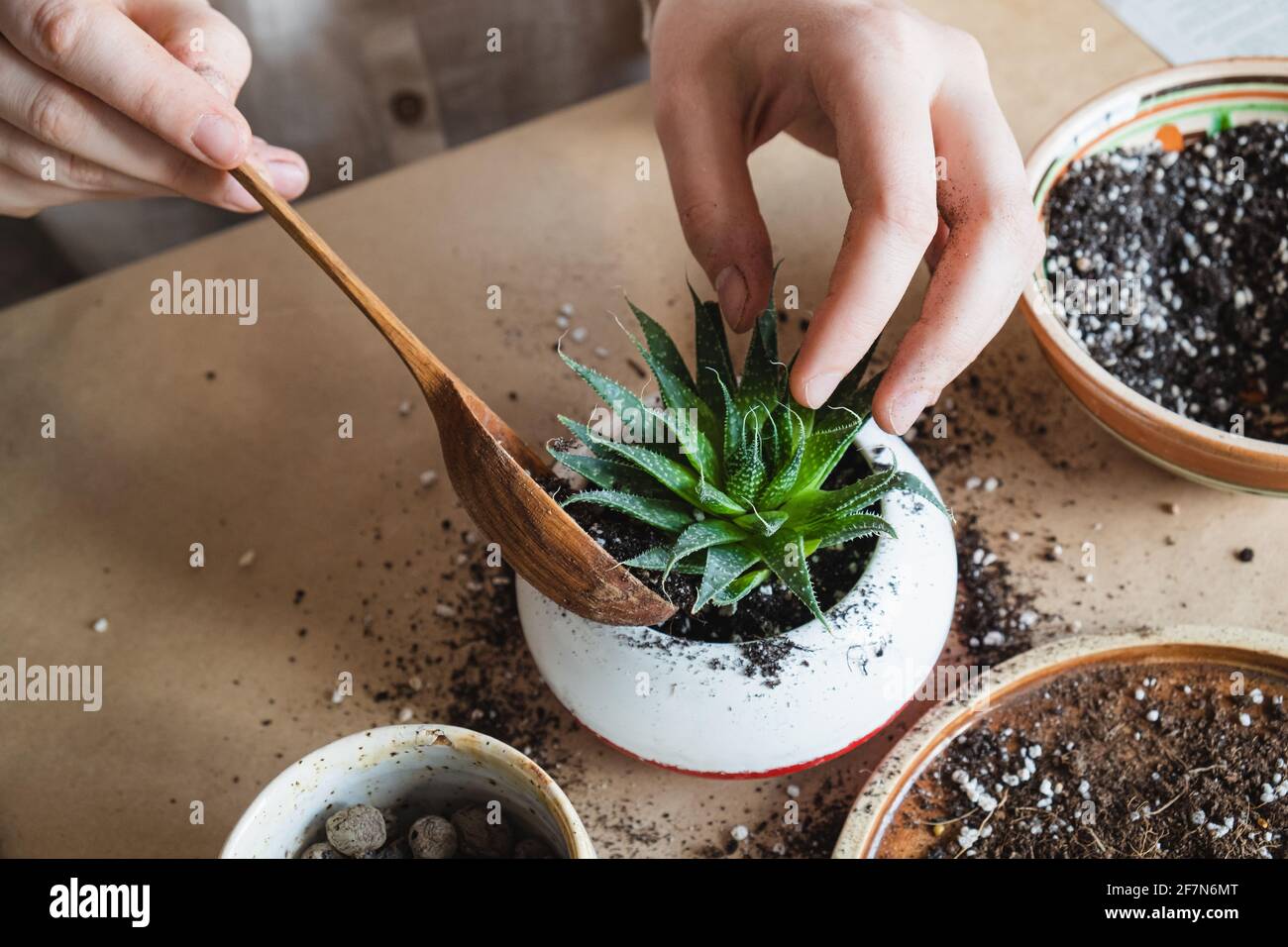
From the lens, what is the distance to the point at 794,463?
2.55 feet

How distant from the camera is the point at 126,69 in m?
0.83

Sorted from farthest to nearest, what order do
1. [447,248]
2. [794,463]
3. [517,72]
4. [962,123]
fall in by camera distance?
[517,72] < [447,248] < [962,123] < [794,463]

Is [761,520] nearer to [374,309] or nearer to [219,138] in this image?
[374,309]

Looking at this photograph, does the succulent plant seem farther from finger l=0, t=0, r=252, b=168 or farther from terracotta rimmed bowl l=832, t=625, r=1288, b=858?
finger l=0, t=0, r=252, b=168

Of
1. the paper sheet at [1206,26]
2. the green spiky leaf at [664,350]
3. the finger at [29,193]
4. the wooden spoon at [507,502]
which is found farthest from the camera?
the paper sheet at [1206,26]

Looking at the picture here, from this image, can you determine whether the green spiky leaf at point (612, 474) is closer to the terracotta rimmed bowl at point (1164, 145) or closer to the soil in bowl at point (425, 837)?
the soil in bowl at point (425, 837)

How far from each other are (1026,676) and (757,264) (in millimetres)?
425

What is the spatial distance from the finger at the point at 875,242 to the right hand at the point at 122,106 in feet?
1.56

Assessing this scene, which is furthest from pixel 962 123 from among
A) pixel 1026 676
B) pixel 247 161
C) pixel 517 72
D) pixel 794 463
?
pixel 517 72

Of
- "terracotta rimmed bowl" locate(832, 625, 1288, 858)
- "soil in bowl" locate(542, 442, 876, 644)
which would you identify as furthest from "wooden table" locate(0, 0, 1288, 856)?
"soil in bowl" locate(542, 442, 876, 644)

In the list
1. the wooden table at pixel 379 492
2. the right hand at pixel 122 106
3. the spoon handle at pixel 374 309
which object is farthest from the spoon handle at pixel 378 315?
the wooden table at pixel 379 492

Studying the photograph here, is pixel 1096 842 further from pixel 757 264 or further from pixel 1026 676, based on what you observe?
pixel 757 264

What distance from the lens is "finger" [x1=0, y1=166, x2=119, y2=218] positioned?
969 millimetres

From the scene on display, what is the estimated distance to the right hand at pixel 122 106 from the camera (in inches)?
32.6
